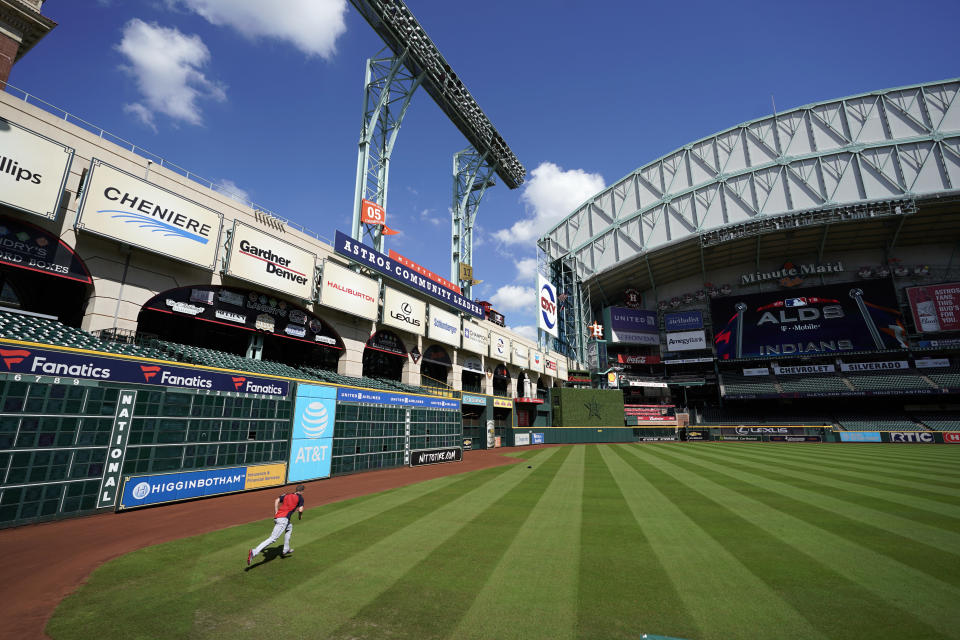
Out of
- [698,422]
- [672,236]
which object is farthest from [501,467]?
[672,236]

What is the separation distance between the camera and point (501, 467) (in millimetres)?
26312

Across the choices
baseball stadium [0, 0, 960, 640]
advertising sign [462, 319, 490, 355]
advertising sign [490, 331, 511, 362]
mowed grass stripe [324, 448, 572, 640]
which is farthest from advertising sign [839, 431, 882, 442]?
mowed grass stripe [324, 448, 572, 640]

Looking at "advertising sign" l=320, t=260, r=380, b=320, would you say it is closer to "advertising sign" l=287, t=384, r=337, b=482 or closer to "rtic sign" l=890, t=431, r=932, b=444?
"advertising sign" l=287, t=384, r=337, b=482

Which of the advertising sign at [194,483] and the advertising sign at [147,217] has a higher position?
the advertising sign at [147,217]

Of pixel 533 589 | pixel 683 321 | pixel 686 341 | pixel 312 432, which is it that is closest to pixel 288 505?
pixel 533 589

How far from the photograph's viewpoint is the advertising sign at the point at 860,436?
4439 cm

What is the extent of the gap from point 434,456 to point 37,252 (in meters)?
23.5

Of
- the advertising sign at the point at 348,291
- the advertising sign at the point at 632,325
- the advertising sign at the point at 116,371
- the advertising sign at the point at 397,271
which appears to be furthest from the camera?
the advertising sign at the point at 632,325

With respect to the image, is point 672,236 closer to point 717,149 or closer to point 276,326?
point 717,149

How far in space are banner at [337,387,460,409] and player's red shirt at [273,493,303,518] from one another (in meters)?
14.0

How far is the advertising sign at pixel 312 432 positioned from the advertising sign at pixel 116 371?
7.19 feet

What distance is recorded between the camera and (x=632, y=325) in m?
69.1

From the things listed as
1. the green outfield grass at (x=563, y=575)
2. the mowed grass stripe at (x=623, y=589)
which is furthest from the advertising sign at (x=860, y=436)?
the mowed grass stripe at (x=623, y=589)

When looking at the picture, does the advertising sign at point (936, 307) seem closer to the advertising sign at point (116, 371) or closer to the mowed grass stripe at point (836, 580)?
the mowed grass stripe at point (836, 580)
